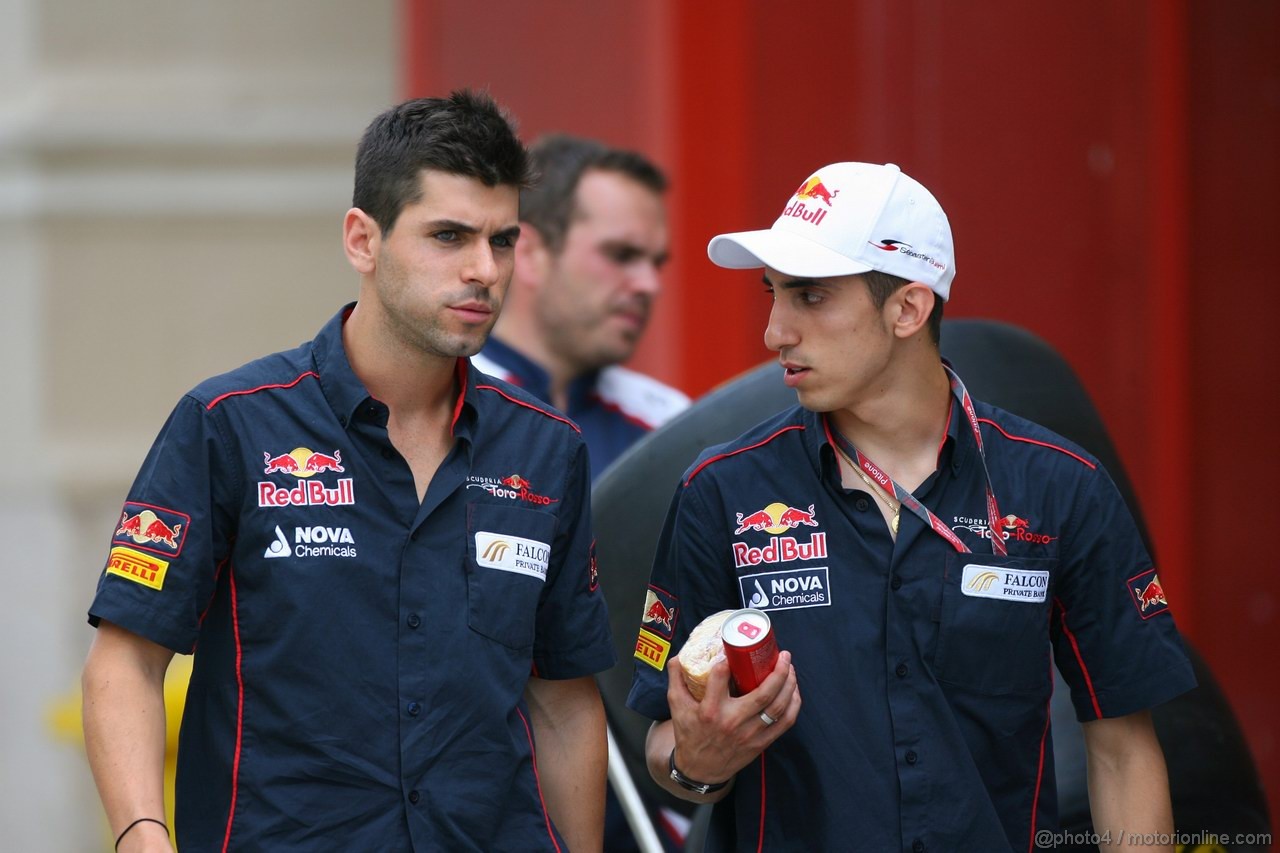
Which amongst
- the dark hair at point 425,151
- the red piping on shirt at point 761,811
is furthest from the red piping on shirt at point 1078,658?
the dark hair at point 425,151

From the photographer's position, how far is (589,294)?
455 cm

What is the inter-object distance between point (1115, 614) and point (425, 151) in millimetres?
1355

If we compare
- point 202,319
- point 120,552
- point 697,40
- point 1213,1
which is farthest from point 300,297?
point 120,552

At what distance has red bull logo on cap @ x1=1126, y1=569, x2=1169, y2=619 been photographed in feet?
9.27

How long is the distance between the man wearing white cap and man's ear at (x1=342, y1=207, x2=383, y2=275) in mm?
580

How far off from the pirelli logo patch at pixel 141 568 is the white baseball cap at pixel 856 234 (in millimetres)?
1027

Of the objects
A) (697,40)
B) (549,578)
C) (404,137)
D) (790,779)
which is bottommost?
(790,779)

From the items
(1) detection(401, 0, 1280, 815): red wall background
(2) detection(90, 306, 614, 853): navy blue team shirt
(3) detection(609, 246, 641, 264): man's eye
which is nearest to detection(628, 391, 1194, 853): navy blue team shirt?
(2) detection(90, 306, 614, 853): navy blue team shirt

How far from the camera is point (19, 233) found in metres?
7.47

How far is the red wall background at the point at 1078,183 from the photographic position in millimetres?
5625

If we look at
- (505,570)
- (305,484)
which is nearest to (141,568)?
(305,484)

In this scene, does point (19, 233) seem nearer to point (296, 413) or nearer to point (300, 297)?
point (300, 297)

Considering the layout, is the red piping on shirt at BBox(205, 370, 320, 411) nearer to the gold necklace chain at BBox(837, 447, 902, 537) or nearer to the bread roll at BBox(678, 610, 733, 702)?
the bread roll at BBox(678, 610, 733, 702)

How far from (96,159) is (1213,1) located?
4.63m
